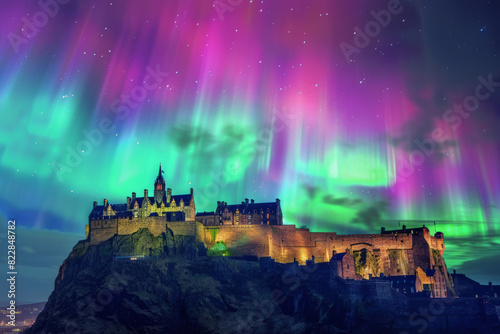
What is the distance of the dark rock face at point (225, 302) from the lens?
221 feet

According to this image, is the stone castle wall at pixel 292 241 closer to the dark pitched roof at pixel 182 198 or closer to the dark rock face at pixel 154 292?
the dark rock face at pixel 154 292

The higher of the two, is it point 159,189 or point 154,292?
point 159,189

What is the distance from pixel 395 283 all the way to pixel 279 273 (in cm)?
A: 1850

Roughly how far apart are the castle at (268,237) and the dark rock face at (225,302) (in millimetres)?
5338

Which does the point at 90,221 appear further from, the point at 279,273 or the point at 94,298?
the point at 279,273

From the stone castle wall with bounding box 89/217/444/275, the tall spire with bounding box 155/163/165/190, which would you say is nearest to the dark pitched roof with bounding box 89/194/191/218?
the tall spire with bounding box 155/163/165/190

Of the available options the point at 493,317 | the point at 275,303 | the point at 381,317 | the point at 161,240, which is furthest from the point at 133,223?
the point at 493,317

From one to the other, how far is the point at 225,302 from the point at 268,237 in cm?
1820

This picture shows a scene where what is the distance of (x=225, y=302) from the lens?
2970 inches

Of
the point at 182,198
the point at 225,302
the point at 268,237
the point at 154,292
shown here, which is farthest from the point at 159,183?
the point at 225,302

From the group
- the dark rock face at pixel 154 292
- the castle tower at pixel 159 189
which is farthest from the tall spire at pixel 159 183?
the dark rock face at pixel 154 292

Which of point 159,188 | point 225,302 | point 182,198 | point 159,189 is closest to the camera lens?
point 225,302

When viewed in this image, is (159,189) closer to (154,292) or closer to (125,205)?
(125,205)

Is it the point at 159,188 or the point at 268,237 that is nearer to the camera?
the point at 268,237
